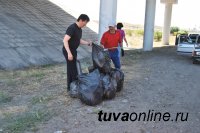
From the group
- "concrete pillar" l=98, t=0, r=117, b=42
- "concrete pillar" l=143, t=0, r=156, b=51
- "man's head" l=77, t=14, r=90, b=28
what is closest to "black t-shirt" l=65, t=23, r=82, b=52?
"man's head" l=77, t=14, r=90, b=28

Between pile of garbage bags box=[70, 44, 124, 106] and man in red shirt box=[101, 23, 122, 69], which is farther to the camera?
man in red shirt box=[101, 23, 122, 69]

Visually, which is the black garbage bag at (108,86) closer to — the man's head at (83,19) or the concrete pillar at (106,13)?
the man's head at (83,19)

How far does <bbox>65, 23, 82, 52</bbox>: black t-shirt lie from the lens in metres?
7.22

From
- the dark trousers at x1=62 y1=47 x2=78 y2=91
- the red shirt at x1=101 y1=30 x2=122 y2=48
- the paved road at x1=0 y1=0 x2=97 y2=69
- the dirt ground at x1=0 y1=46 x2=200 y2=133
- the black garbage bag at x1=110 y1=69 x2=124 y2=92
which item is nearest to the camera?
the dirt ground at x1=0 y1=46 x2=200 y2=133

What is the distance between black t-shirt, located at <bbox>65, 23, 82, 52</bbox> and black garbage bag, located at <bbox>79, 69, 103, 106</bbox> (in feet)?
2.37

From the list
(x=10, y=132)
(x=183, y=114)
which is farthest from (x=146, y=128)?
(x=10, y=132)

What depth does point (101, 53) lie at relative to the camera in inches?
305

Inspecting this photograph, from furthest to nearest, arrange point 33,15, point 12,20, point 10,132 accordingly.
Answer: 1. point 33,15
2. point 12,20
3. point 10,132

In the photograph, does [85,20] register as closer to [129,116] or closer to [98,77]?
[98,77]

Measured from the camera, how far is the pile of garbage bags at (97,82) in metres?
6.98

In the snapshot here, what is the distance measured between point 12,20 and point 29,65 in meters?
4.81

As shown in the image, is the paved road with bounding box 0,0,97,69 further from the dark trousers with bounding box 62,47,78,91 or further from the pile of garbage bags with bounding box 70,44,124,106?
the pile of garbage bags with bounding box 70,44,124,106

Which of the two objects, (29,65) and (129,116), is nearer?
(129,116)

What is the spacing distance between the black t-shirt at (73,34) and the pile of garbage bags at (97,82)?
1.67 feet
